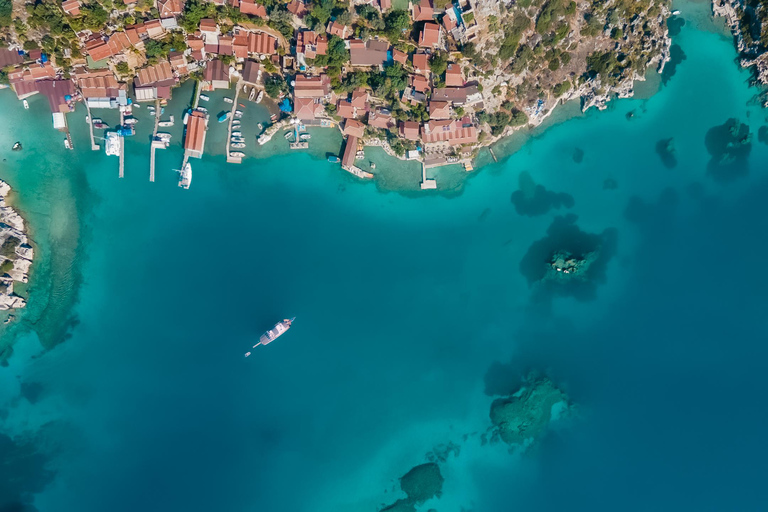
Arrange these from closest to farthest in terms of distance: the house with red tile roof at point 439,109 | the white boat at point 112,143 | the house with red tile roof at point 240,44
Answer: the house with red tile roof at point 240,44, the house with red tile roof at point 439,109, the white boat at point 112,143

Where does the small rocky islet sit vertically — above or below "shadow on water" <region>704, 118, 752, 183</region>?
below

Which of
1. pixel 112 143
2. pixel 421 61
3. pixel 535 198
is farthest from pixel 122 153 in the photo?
pixel 535 198

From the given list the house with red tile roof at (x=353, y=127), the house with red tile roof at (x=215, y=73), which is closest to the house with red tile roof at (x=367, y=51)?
the house with red tile roof at (x=353, y=127)

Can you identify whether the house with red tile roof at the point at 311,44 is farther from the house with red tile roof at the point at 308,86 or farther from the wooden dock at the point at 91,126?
the wooden dock at the point at 91,126

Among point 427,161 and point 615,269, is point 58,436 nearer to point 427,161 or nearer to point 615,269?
point 427,161

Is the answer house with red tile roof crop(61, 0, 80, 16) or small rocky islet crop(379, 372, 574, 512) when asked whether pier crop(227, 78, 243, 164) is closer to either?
house with red tile roof crop(61, 0, 80, 16)

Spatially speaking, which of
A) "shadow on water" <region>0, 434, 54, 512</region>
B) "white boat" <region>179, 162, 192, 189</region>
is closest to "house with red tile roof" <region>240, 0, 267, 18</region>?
"white boat" <region>179, 162, 192, 189</region>
